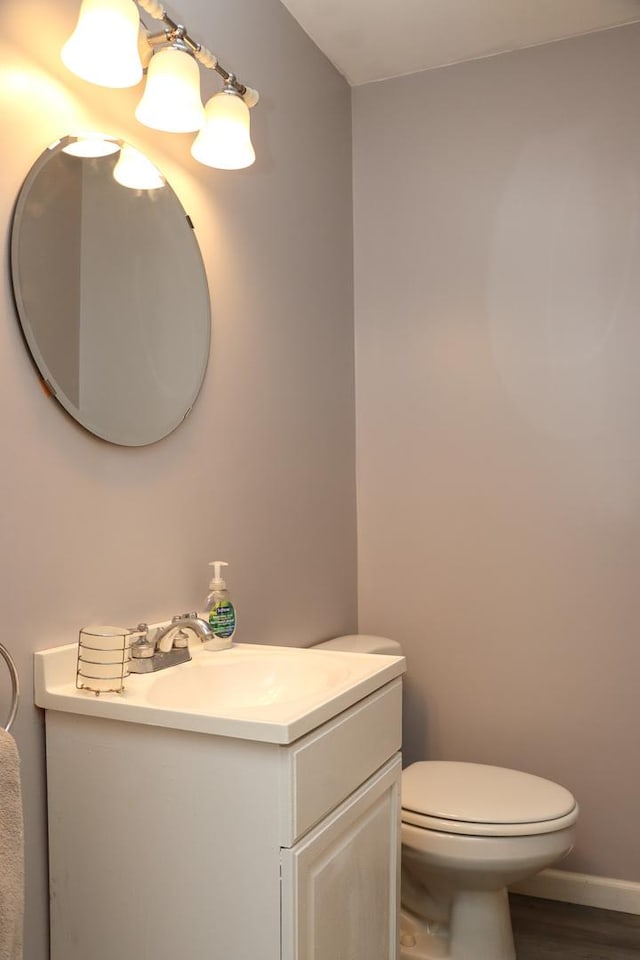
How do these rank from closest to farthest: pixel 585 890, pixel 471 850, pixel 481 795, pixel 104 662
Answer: pixel 104 662 < pixel 471 850 < pixel 481 795 < pixel 585 890

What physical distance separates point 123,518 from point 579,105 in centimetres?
185

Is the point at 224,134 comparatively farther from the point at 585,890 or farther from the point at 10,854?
the point at 585,890

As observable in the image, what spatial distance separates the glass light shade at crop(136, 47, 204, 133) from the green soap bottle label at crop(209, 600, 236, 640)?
0.94m

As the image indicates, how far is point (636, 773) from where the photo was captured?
233 centimetres

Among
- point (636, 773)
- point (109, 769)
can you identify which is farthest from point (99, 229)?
point (636, 773)

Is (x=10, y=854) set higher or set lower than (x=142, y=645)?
lower

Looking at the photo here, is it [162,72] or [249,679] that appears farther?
[249,679]

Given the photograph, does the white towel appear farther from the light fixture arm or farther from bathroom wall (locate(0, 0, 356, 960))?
the light fixture arm

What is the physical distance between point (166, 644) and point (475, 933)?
42.7 inches

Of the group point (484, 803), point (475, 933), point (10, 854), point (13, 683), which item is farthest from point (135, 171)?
point (475, 933)

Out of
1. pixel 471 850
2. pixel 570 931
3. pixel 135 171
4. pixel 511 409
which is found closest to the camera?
pixel 135 171

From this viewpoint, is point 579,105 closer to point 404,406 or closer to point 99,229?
point 404,406

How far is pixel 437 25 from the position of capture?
Result: 238cm

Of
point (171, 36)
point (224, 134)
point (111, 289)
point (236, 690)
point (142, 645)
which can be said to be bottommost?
point (236, 690)
